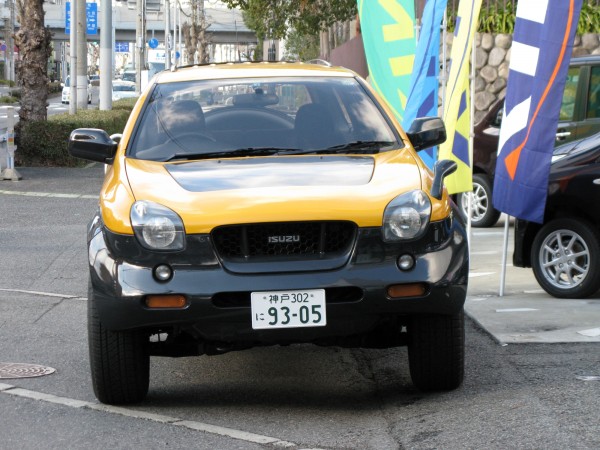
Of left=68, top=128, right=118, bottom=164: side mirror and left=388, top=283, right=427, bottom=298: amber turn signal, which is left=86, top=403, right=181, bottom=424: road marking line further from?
left=68, top=128, right=118, bottom=164: side mirror

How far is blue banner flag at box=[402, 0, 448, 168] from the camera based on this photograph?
11.2 metres

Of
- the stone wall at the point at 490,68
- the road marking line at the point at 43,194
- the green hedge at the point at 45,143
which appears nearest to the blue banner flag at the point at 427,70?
the road marking line at the point at 43,194

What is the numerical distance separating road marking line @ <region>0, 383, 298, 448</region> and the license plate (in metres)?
0.49

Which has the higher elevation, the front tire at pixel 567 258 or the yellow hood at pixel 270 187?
→ the yellow hood at pixel 270 187

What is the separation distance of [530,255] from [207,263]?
14.6ft

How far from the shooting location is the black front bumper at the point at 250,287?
223 inches

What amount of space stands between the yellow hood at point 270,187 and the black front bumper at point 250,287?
0.43 ft

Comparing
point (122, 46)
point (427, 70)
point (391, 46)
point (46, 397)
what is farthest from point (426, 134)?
point (122, 46)

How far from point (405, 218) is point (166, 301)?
1163 mm

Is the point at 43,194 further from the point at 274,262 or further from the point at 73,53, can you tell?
the point at 274,262

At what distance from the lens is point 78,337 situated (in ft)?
26.8

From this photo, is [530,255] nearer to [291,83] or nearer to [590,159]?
[590,159]

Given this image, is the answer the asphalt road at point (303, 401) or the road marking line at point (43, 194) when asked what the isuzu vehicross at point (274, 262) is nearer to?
the asphalt road at point (303, 401)

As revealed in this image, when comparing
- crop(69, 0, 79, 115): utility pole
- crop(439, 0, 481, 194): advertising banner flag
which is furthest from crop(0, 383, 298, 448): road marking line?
crop(69, 0, 79, 115): utility pole
